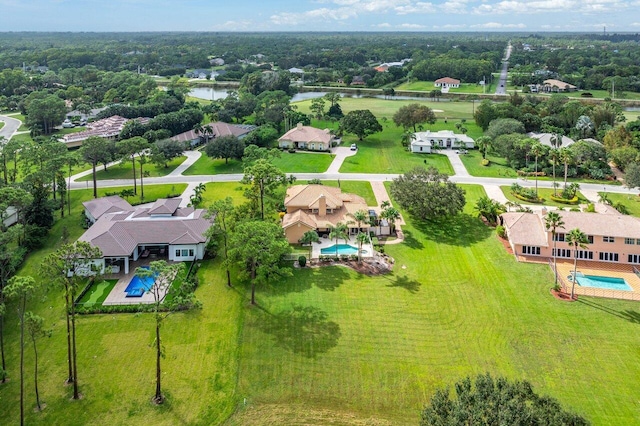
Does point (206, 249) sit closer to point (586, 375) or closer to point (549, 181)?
point (586, 375)

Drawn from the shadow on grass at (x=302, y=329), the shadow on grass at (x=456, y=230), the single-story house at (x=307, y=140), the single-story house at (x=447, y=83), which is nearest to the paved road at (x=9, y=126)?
the single-story house at (x=307, y=140)

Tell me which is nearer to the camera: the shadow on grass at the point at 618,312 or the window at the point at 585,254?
the shadow on grass at the point at 618,312

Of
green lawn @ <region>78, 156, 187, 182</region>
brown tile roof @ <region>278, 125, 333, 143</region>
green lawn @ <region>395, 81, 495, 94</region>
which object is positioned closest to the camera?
green lawn @ <region>78, 156, 187, 182</region>

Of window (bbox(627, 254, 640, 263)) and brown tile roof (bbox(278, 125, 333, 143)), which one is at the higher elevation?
brown tile roof (bbox(278, 125, 333, 143))

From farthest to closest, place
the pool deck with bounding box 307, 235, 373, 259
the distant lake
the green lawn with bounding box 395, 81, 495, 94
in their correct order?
the green lawn with bounding box 395, 81, 495, 94
the distant lake
the pool deck with bounding box 307, 235, 373, 259

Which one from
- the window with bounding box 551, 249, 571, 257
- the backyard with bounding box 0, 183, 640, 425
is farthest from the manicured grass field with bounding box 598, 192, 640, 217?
the backyard with bounding box 0, 183, 640, 425

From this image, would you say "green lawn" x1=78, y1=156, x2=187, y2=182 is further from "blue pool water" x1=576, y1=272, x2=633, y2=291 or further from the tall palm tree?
"blue pool water" x1=576, y1=272, x2=633, y2=291

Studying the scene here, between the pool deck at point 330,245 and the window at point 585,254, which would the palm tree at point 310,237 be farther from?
the window at point 585,254
